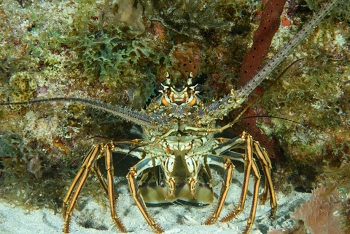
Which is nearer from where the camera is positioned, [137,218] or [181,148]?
[181,148]

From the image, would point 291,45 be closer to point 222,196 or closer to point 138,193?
point 222,196

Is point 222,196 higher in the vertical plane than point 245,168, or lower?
lower

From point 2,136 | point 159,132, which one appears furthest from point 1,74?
point 159,132

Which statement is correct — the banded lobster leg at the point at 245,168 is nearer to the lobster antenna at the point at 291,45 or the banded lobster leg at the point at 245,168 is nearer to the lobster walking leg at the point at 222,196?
the lobster walking leg at the point at 222,196

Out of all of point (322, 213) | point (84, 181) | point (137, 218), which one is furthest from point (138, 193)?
point (322, 213)

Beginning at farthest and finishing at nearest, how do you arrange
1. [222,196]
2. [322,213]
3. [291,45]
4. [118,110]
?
[222,196], [322,213], [118,110], [291,45]

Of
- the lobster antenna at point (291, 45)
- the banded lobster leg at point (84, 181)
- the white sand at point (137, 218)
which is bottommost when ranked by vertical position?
the white sand at point (137, 218)

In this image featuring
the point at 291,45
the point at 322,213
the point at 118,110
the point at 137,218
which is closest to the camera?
the point at 291,45

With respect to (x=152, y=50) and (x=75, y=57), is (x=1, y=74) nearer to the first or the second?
(x=75, y=57)

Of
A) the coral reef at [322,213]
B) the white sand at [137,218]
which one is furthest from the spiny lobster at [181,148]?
Answer: the coral reef at [322,213]
